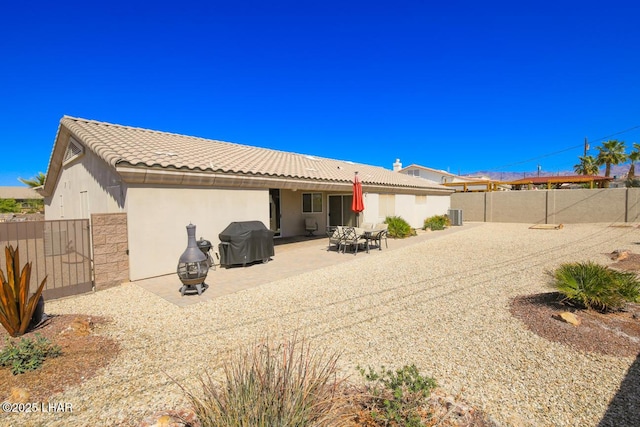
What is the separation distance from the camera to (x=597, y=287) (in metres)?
5.25

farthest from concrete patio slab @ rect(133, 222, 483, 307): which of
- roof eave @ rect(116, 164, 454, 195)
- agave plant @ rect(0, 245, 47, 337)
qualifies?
roof eave @ rect(116, 164, 454, 195)

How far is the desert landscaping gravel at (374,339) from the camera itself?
10.3 ft

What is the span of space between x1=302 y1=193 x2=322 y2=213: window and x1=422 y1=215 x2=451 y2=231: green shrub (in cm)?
761

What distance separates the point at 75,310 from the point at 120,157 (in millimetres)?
3540

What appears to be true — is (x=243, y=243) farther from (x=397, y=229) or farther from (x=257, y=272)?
(x=397, y=229)

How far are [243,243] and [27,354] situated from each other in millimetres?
5679

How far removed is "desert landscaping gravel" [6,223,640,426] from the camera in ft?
10.3

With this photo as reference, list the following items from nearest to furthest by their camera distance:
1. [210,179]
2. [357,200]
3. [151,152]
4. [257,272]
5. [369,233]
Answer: [257,272], [151,152], [210,179], [369,233], [357,200]

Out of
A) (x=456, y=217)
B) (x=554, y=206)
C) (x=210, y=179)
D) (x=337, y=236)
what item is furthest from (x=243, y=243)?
(x=554, y=206)

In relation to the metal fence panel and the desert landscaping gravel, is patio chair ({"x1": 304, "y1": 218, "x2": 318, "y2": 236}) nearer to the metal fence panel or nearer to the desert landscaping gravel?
the desert landscaping gravel

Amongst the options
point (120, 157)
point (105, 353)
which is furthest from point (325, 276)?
point (120, 157)

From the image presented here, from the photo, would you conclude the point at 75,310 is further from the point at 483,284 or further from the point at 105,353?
the point at 483,284

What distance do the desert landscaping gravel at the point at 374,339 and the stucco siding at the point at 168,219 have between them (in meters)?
0.92

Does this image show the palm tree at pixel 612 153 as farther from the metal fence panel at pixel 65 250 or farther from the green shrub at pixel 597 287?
the metal fence panel at pixel 65 250
